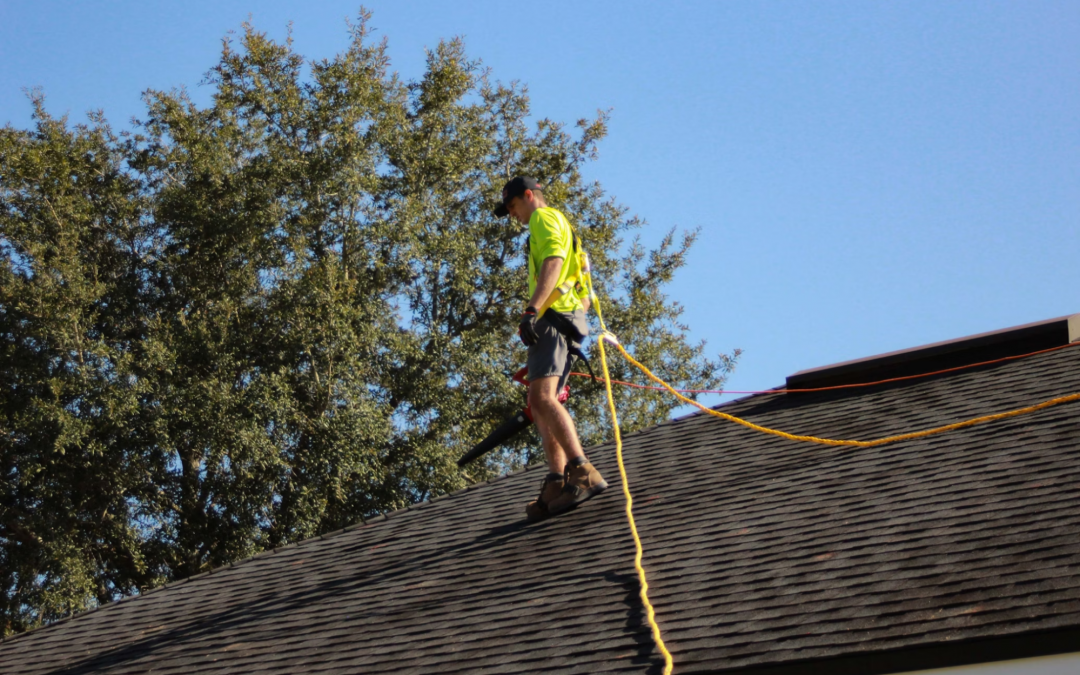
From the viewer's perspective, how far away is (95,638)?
7.00 m

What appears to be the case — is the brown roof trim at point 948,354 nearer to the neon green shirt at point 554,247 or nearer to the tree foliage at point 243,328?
the neon green shirt at point 554,247

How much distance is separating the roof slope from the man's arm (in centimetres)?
140

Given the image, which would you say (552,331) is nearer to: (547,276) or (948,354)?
(547,276)

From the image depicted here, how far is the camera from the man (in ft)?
20.2

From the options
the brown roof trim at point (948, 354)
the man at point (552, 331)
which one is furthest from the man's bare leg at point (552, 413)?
the brown roof trim at point (948, 354)

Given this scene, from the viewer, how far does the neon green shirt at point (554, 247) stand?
6.21 m

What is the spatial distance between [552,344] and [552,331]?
8 cm

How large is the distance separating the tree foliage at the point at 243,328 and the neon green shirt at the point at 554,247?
1234 centimetres

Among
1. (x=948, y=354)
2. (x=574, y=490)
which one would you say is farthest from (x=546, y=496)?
(x=948, y=354)

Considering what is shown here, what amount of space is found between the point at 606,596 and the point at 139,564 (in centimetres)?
1627

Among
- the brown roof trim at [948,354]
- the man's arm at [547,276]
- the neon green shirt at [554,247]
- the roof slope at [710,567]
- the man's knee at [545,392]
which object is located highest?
the neon green shirt at [554,247]

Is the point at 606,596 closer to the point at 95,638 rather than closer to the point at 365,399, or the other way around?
the point at 95,638

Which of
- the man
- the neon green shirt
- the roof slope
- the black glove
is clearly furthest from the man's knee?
the roof slope

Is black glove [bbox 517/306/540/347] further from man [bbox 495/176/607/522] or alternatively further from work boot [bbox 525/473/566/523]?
work boot [bbox 525/473/566/523]
